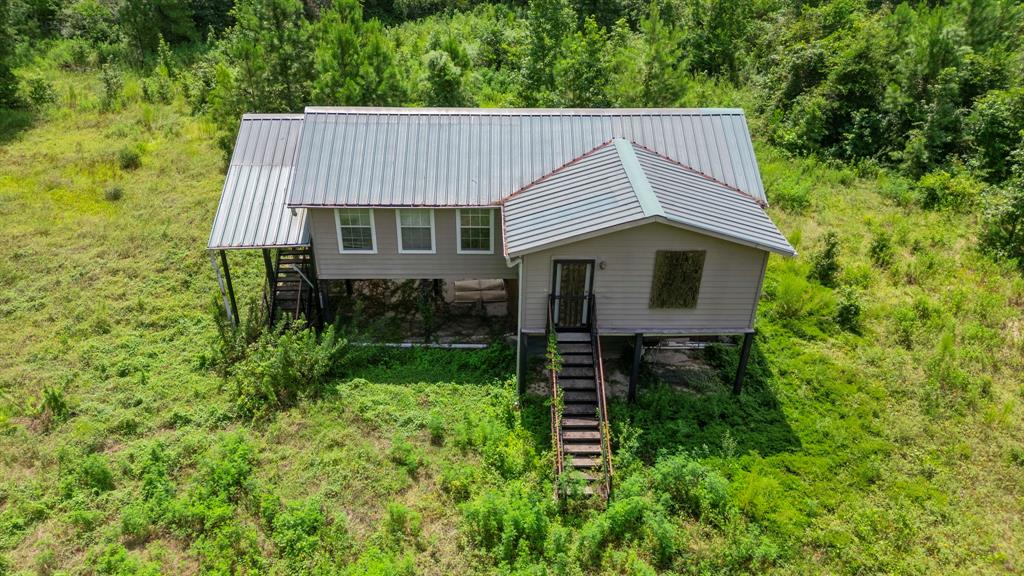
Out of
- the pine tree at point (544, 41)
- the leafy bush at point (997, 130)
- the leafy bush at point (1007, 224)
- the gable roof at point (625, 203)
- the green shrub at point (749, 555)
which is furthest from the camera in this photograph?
the pine tree at point (544, 41)

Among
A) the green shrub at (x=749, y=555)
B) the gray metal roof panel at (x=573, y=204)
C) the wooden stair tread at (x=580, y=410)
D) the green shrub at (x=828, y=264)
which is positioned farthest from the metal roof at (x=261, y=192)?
the green shrub at (x=828, y=264)

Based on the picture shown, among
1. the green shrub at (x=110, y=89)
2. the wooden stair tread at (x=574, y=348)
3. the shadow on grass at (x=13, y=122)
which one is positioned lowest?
the shadow on grass at (x=13, y=122)

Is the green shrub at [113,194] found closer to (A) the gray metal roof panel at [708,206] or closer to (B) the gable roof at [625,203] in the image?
(B) the gable roof at [625,203]

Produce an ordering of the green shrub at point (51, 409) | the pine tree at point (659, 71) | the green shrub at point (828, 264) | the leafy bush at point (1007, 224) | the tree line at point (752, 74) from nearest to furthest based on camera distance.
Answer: the green shrub at point (51, 409) < the green shrub at point (828, 264) < the leafy bush at point (1007, 224) < the tree line at point (752, 74) < the pine tree at point (659, 71)

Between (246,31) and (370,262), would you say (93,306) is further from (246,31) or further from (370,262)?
(246,31)

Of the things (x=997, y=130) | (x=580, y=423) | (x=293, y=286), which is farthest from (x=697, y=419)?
(x=997, y=130)

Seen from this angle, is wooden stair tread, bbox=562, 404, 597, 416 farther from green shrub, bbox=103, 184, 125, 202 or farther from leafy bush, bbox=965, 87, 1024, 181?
green shrub, bbox=103, 184, 125, 202

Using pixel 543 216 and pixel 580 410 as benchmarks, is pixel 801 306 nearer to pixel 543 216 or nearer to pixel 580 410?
pixel 580 410
